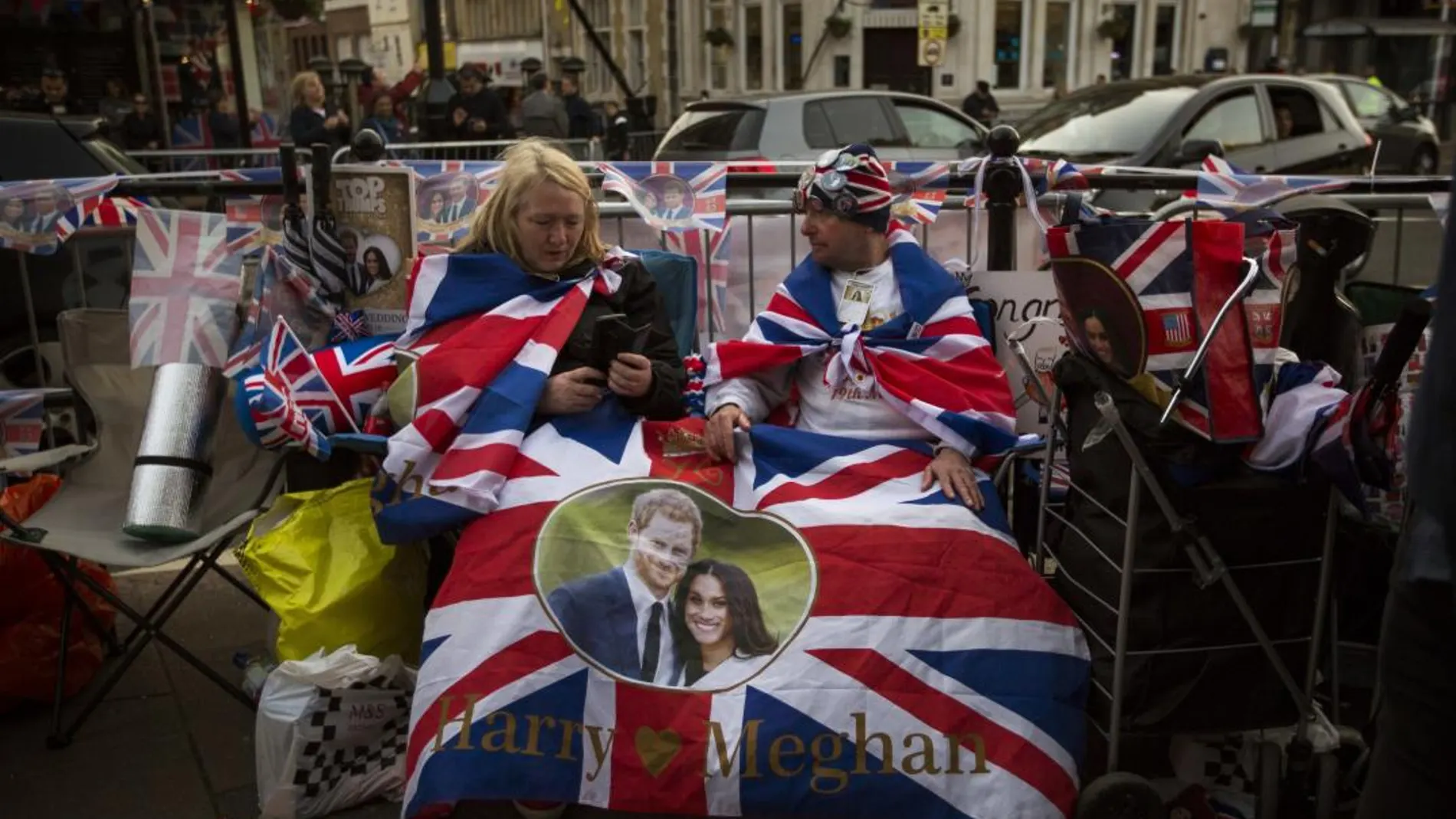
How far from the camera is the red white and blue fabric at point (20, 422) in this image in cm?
395

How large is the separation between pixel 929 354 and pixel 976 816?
118 cm

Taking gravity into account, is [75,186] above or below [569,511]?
above

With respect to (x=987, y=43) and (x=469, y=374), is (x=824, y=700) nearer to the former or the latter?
(x=469, y=374)

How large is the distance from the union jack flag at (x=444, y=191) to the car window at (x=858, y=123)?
20.2 feet

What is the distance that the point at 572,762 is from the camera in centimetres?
268

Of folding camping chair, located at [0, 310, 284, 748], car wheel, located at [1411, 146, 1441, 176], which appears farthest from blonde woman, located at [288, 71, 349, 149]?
car wheel, located at [1411, 146, 1441, 176]

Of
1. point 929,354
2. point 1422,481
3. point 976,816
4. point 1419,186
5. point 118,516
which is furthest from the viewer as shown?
point 1419,186

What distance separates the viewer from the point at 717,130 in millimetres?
10172

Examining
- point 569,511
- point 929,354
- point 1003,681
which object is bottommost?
point 1003,681

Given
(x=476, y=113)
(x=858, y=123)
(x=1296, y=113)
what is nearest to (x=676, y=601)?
(x=858, y=123)

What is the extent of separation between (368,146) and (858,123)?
6.96m

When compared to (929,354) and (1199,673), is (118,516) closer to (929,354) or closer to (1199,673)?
(929,354)

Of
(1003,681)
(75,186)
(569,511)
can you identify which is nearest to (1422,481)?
(1003,681)

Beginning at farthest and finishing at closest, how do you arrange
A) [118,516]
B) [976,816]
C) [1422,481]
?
[118,516]
[976,816]
[1422,481]
